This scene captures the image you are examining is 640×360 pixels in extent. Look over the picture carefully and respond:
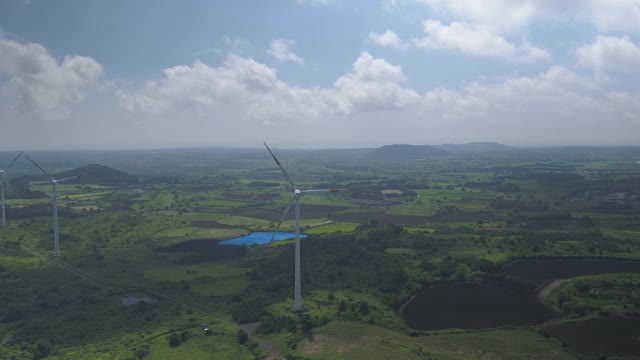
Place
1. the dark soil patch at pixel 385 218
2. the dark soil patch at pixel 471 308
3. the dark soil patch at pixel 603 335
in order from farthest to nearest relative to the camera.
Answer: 1. the dark soil patch at pixel 385 218
2. the dark soil patch at pixel 471 308
3. the dark soil patch at pixel 603 335

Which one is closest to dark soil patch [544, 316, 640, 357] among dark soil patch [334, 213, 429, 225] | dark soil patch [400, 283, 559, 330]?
dark soil patch [400, 283, 559, 330]

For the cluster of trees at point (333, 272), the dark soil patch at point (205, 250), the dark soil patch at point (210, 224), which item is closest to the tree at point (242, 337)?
the cluster of trees at point (333, 272)

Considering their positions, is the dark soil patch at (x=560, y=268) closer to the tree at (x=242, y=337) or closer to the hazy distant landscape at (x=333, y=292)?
the hazy distant landscape at (x=333, y=292)

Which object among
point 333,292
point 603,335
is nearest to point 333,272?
point 333,292

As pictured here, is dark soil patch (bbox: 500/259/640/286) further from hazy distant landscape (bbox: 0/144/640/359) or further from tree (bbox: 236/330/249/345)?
tree (bbox: 236/330/249/345)

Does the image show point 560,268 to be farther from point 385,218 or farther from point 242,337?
point 385,218

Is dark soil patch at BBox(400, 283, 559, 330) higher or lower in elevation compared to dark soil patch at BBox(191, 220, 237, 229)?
lower

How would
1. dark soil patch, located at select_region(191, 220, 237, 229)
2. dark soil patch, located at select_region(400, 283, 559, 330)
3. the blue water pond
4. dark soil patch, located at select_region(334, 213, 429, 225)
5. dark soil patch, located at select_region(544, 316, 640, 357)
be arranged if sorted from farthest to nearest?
dark soil patch, located at select_region(334, 213, 429, 225) < dark soil patch, located at select_region(191, 220, 237, 229) < the blue water pond < dark soil patch, located at select_region(400, 283, 559, 330) < dark soil patch, located at select_region(544, 316, 640, 357)
